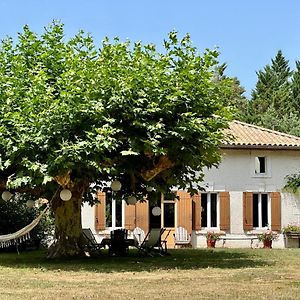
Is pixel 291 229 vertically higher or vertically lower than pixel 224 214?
lower

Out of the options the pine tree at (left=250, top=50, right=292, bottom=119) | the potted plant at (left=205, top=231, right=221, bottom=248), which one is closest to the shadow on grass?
the potted plant at (left=205, top=231, right=221, bottom=248)

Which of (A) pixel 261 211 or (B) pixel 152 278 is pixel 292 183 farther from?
(B) pixel 152 278

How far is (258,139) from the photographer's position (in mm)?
25234

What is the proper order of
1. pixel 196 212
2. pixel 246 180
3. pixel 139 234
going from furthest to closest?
pixel 246 180 < pixel 196 212 < pixel 139 234

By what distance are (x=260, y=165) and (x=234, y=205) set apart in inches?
75.9

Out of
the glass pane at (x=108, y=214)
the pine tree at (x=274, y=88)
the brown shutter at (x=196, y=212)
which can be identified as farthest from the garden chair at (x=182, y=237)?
the pine tree at (x=274, y=88)

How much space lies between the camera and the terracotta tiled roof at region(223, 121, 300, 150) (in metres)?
24.4

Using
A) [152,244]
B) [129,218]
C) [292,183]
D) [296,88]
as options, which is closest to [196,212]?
[129,218]

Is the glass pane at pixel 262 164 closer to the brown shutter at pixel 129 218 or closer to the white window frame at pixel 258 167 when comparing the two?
the white window frame at pixel 258 167

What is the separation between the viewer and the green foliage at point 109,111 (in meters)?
14.1

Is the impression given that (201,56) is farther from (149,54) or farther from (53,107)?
(53,107)

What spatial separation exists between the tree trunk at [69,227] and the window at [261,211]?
9.52 meters

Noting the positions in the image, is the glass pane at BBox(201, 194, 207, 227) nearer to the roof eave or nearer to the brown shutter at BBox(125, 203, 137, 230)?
the roof eave

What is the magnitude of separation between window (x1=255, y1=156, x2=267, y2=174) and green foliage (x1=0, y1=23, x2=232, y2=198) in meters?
9.32
